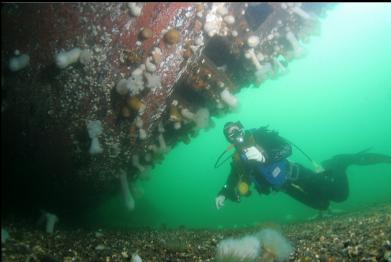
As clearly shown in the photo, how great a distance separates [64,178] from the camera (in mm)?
6004

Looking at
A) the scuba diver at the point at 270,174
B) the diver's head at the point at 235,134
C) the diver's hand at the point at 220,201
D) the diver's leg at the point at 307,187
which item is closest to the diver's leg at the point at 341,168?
the scuba diver at the point at 270,174

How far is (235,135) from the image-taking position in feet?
27.4

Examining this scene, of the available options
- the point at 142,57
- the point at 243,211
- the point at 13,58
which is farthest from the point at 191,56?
the point at 243,211


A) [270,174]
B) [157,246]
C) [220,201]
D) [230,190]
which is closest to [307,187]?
[270,174]

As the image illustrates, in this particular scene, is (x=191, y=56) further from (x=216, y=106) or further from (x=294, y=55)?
(x=294, y=55)

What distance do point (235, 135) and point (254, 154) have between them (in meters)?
0.74

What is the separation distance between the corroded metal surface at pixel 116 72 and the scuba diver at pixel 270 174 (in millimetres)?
1385

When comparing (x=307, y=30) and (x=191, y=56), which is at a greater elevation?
(x=307, y=30)

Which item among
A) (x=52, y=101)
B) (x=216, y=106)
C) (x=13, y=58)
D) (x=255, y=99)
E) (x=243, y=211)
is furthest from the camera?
(x=255, y=99)

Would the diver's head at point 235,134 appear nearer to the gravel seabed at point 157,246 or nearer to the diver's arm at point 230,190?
the diver's arm at point 230,190

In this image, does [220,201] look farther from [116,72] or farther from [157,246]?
[116,72]

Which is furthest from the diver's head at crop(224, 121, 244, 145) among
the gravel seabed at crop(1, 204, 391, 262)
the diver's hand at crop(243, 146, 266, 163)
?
the gravel seabed at crop(1, 204, 391, 262)

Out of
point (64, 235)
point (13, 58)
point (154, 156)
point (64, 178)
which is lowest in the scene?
point (64, 235)

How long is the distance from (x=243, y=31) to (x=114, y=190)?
4.69 m
